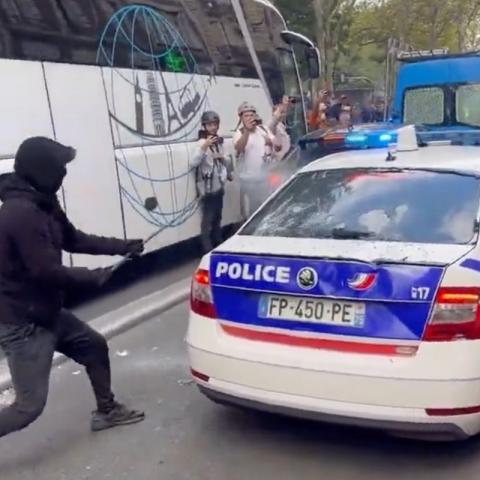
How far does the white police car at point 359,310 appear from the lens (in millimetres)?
3748

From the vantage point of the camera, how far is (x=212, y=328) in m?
4.30

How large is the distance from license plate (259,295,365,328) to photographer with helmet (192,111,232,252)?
531cm

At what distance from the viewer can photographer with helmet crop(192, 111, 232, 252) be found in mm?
9273

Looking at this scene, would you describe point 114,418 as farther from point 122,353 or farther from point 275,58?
point 275,58

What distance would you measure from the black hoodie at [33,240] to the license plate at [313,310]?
0.86 metres

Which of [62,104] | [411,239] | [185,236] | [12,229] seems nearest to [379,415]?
[411,239]

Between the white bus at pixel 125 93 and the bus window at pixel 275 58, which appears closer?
the white bus at pixel 125 93

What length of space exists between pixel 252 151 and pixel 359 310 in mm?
6483

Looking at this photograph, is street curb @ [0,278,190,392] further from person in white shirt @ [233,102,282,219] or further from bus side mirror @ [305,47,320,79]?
bus side mirror @ [305,47,320,79]

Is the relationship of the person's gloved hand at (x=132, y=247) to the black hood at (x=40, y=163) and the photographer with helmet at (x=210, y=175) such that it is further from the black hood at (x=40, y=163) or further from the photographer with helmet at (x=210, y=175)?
the photographer with helmet at (x=210, y=175)

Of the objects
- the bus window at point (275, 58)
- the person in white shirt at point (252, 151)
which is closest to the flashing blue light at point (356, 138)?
the person in white shirt at point (252, 151)

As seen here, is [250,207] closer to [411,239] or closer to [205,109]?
[205,109]

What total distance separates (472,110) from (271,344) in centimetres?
954

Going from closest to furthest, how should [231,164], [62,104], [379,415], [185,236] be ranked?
[379,415] → [62,104] → [185,236] → [231,164]
